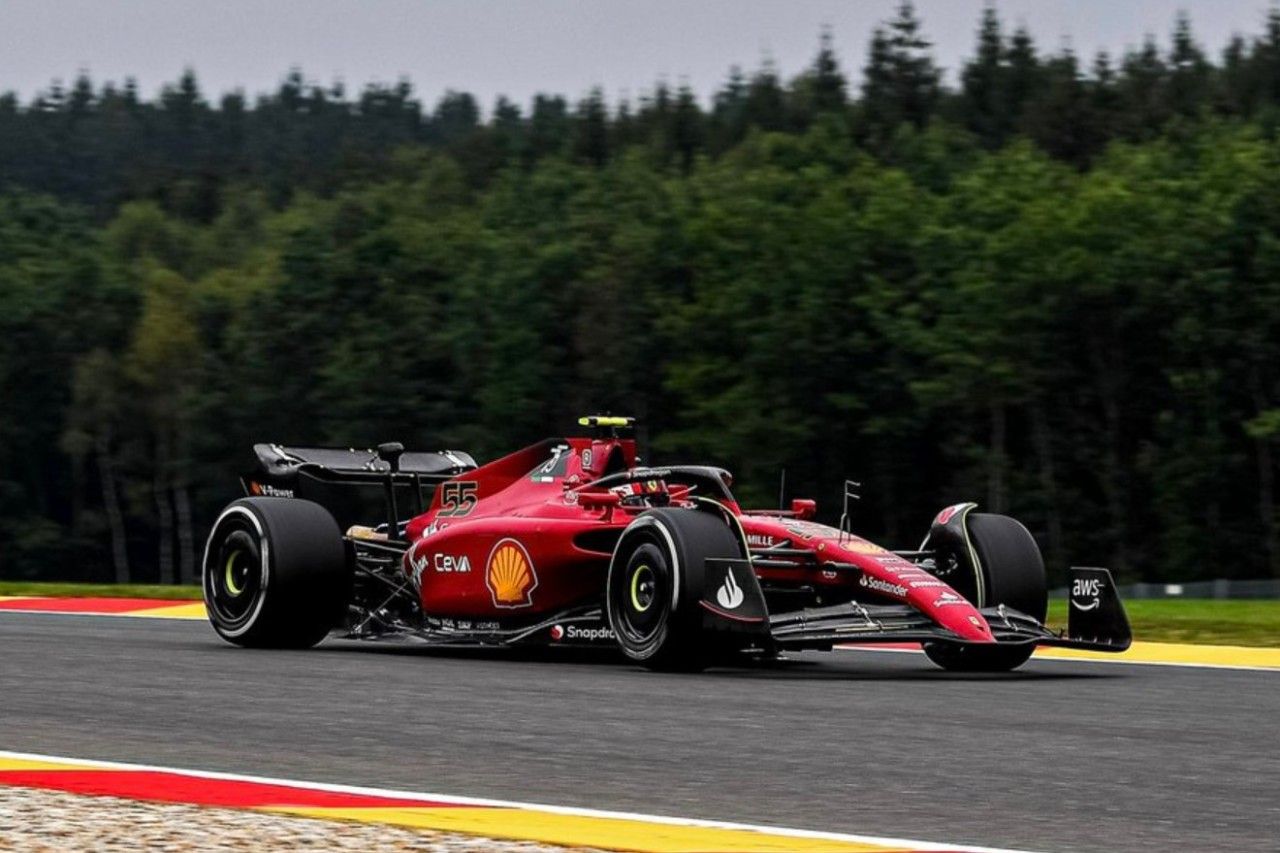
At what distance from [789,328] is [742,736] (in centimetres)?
6085

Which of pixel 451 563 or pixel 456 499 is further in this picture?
pixel 456 499

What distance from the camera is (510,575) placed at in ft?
45.5

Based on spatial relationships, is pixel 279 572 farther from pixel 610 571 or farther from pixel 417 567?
pixel 610 571

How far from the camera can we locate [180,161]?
639 feet

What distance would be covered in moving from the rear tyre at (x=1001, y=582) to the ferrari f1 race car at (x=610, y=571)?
0.04 ft

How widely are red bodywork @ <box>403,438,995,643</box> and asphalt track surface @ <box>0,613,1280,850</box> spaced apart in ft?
1.35

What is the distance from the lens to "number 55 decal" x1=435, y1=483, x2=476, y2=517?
48.7 ft

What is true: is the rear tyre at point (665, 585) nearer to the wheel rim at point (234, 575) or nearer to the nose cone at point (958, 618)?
the nose cone at point (958, 618)

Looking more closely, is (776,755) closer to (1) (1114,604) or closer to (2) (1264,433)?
(1) (1114,604)

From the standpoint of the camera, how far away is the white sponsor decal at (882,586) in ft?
41.4

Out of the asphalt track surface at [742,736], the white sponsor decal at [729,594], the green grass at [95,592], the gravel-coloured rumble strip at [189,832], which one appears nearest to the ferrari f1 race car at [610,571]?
the white sponsor decal at [729,594]

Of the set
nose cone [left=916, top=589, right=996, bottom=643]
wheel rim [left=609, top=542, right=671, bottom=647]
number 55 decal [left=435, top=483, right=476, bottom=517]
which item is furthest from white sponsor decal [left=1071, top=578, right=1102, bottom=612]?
number 55 decal [left=435, top=483, right=476, bottom=517]

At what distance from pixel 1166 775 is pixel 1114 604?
5.03m

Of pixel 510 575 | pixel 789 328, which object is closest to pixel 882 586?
pixel 510 575
